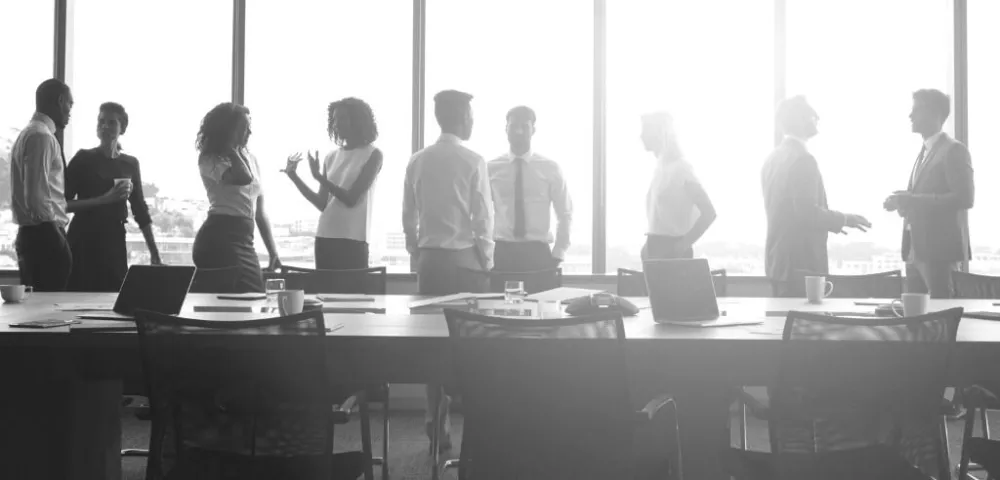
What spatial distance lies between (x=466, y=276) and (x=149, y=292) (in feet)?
5.01

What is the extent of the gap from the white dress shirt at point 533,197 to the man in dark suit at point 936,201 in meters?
1.73

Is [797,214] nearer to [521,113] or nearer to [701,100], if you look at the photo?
[521,113]

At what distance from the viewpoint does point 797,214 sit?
13.9 feet

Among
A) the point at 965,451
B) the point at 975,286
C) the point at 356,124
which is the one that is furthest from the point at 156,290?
the point at 975,286

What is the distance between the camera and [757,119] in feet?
19.0

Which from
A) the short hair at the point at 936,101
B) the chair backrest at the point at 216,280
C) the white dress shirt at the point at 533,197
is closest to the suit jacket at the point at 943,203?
the short hair at the point at 936,101

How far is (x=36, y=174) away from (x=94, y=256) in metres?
0.52

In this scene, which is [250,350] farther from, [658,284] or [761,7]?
[761,7]

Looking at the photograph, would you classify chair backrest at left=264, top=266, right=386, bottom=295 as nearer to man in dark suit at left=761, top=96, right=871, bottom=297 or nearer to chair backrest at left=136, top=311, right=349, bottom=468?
chair backrest at left=136, top=311, right=349, bottom=468

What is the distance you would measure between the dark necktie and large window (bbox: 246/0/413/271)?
1.57m

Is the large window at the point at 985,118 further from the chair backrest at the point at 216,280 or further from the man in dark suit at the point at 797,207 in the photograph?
the chair backrest at the point at 216,280

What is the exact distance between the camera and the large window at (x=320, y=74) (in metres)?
5.86

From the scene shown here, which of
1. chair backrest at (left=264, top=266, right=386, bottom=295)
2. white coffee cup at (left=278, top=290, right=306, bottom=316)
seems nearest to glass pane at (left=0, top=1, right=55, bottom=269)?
chair backrest at (left=264, top=266, right=386, bottom=295)

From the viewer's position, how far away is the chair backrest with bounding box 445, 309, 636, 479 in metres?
1.83
